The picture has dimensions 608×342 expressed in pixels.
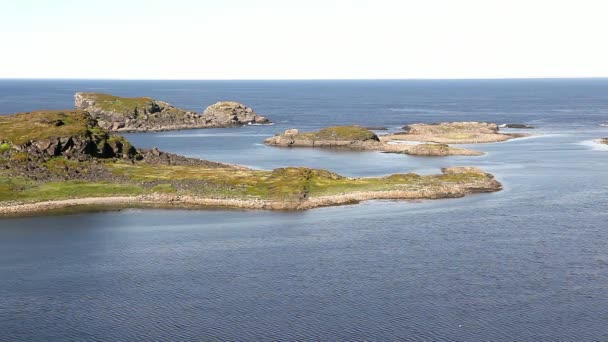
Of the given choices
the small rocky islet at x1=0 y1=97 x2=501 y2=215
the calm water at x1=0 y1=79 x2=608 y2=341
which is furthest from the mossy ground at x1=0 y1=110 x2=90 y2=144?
the calm water at x1=0 y1=79 x2=608 y2=341

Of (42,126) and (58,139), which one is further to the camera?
(42,126)

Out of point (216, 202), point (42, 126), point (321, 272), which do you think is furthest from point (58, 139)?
point (321, 272)

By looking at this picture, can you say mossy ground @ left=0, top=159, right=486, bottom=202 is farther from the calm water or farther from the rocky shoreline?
the calm water

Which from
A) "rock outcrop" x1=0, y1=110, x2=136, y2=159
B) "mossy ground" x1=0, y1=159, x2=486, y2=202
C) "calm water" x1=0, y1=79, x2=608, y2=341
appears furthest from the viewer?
"rock outcrop" x1=0, y1=110, x2=136, y2=159

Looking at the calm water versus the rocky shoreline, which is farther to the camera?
the rocky shoreline

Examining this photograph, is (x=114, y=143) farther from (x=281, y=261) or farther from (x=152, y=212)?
(x=281, y=261)

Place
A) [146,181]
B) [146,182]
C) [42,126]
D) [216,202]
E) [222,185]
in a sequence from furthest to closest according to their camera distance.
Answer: [42,126] → [146,181] → [146,182] → [222,185] → [216,202]

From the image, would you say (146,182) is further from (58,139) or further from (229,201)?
(58,139)
